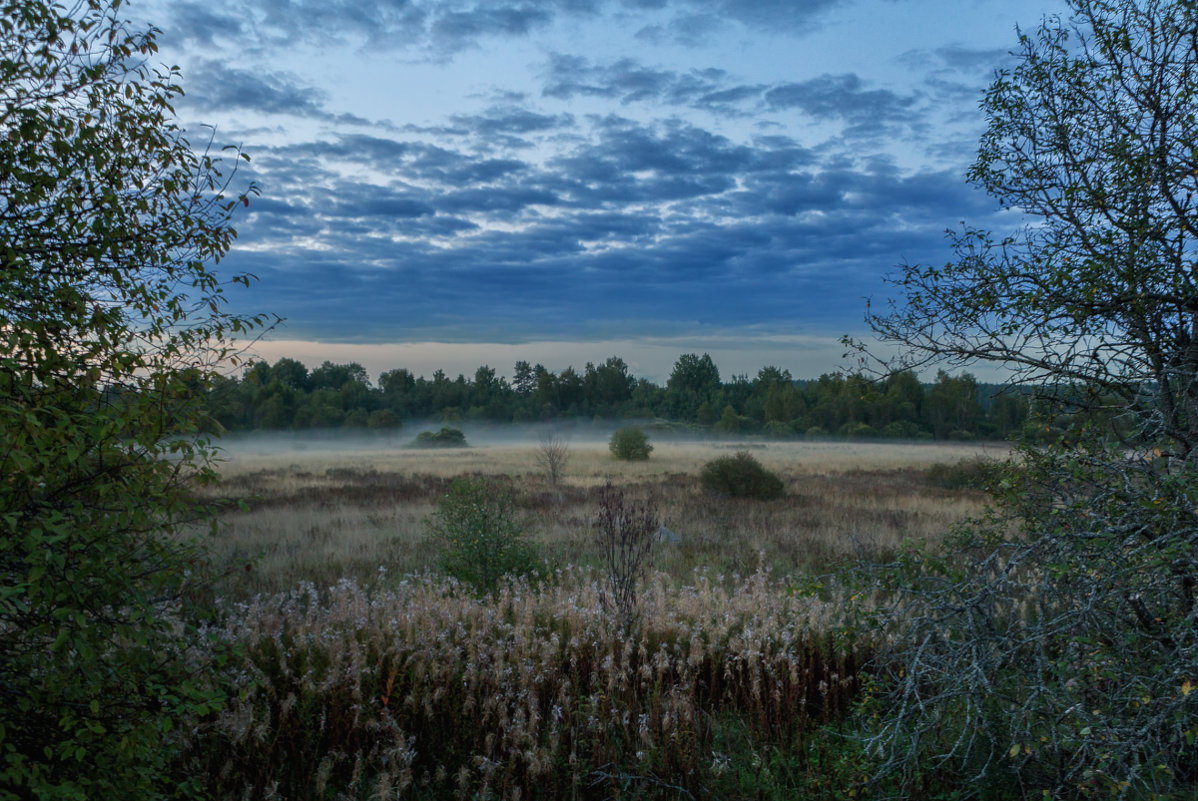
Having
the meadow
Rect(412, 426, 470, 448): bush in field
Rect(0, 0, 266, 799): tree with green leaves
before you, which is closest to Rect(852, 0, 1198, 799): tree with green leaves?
the meadow

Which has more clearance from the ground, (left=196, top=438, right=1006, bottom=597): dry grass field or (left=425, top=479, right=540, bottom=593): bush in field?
(left=425, top=479, right=540, bottom=593): bush in field

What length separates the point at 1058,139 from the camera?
5.08 meters

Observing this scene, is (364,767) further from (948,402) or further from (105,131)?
(948,402)

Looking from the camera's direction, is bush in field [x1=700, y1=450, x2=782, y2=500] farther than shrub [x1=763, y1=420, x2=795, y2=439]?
No

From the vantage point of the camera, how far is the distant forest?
6738 centimetres

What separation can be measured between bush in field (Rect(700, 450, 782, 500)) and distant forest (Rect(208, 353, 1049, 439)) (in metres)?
39.5

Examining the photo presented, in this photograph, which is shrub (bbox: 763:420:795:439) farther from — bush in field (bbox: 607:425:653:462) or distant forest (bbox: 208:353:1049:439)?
bush in field (bbox: 607:425:653:462)

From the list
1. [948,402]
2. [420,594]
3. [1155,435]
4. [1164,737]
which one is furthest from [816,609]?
[948,402]

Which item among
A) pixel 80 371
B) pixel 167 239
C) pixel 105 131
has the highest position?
pixel 105 131

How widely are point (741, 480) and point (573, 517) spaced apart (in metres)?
6.35

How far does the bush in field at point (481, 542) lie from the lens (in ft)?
31.2

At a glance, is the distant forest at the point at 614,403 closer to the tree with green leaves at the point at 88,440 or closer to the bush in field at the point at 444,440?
the bush in field at the point at 444,440

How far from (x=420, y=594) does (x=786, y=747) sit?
389 cm

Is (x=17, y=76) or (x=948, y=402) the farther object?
(x=948, y=402)
